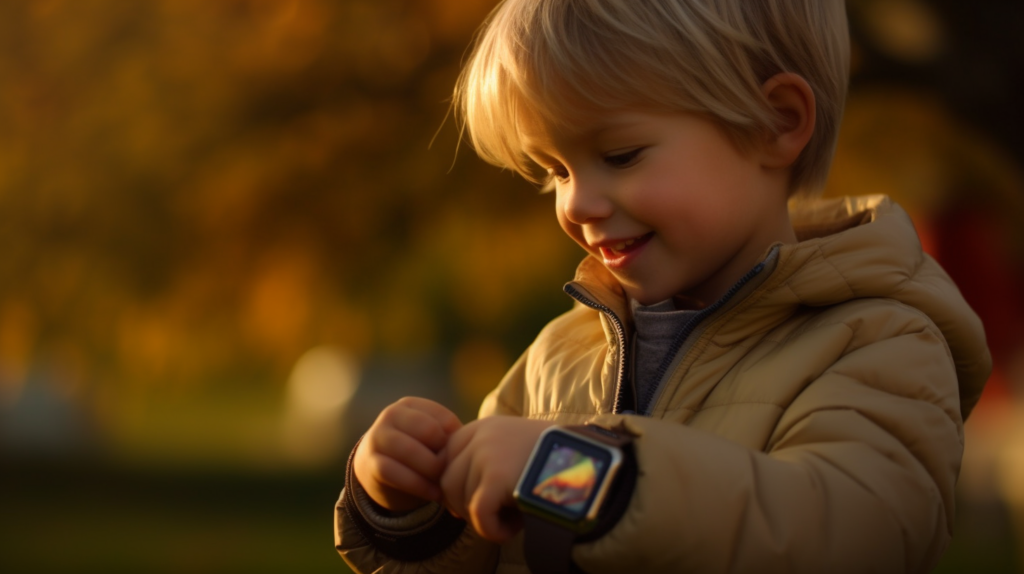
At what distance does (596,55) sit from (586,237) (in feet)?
0.93

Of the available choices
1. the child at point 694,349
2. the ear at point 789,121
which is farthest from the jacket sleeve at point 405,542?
the ear at point 789,121

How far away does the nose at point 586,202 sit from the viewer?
161 centimetres

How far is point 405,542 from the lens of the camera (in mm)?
1562

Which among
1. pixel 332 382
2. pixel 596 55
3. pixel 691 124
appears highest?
pixel 596 55

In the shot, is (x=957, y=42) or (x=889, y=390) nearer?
(x=889, y=390)

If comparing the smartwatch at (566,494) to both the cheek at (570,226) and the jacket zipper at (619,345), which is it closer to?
the jacket zipper at (619,345)

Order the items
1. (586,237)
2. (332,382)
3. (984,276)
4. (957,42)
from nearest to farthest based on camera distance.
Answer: (586,237) → (957,42) → (984,276) → (332,382)

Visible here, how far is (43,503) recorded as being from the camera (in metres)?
7.82

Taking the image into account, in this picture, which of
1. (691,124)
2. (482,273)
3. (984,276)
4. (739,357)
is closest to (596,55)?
(691,124)

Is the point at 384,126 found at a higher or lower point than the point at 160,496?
higher

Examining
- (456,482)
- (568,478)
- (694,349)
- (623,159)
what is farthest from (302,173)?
(568,478)

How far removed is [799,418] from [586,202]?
47 centimetres

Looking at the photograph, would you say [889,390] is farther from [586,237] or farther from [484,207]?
[484,207]

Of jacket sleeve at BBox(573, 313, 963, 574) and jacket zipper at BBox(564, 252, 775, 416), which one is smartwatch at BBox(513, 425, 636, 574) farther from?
jacket zipper at BBox(564, 252, 775, 416)
